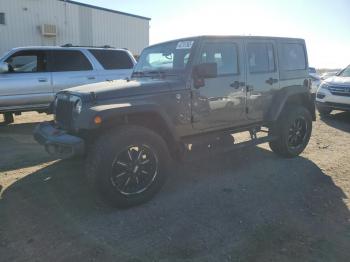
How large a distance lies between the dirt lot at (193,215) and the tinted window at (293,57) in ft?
5.43

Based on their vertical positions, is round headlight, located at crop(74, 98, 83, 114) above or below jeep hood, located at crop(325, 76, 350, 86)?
below

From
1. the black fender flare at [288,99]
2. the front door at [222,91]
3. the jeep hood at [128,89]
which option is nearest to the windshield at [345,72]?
the black fender flare at [288,99]

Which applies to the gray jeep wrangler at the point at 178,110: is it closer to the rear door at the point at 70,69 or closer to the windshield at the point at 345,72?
the rear door at the point at 70,69

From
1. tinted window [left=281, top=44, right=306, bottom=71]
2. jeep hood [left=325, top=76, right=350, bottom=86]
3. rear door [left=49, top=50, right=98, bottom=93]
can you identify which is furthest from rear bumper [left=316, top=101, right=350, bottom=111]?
rear door [left=49, top=50, right=98, bottom=93]

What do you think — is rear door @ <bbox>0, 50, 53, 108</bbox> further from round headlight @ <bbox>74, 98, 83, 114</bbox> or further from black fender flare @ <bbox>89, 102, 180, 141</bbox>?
black fender flare @ <bbox>89, 102, 180, 141</bbox>

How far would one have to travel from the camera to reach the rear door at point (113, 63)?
8.43m

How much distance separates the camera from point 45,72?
7.87 m

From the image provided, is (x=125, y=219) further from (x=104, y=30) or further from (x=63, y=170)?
(x=104, y=30)

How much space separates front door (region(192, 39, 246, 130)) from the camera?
445 centimetres

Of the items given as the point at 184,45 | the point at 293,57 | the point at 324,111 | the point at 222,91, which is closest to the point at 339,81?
the point at 324,111

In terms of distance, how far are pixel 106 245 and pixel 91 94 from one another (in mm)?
1656

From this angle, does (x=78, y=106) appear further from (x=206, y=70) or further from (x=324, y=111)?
(x=324, y=111)

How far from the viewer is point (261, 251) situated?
Result: 304 cm

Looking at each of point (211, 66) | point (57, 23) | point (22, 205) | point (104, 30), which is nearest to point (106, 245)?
point (22, 205)
